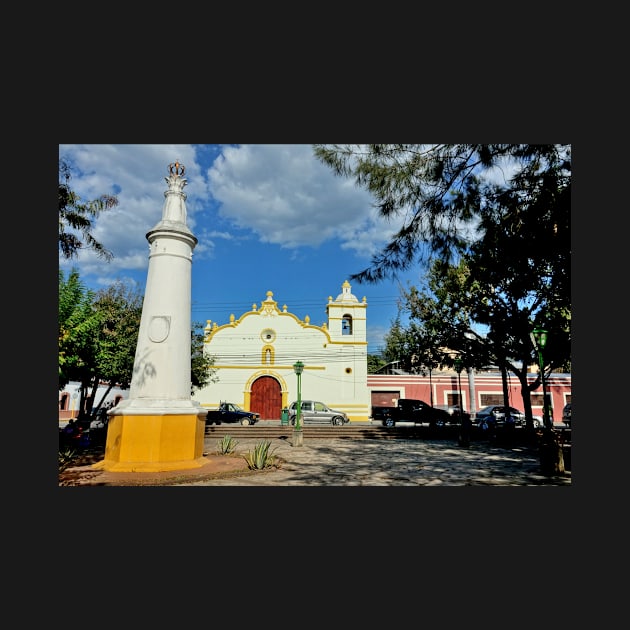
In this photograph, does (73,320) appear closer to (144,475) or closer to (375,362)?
(144,475)

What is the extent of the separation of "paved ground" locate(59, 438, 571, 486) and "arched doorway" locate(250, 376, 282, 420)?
10862 mm

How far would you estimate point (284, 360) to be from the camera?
23328 mm

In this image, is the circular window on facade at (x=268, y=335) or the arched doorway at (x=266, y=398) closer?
the arched doorway at (x=266, y=398)

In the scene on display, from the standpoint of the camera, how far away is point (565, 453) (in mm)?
8969

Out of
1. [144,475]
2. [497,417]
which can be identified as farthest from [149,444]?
[497,417]

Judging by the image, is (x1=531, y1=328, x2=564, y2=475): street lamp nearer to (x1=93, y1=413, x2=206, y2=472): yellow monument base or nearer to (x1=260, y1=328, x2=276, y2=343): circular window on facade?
(x1=93, y1=413, x2=206, y2=472): yellow monument base

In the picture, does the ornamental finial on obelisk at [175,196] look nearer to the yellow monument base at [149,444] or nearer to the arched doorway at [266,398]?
the yellow monument base at [149,444]

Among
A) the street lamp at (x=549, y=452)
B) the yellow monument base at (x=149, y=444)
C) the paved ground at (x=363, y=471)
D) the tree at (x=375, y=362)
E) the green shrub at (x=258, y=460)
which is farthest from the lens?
the tree at (x=375, y=362)

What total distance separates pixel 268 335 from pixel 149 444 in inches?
651

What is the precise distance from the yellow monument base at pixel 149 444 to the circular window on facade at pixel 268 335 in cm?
1599

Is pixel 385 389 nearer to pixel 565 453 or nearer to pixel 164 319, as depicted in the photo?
pixel 565 453

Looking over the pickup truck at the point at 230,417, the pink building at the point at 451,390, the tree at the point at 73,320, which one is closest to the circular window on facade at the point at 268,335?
the pickup truck at the point at 230,417

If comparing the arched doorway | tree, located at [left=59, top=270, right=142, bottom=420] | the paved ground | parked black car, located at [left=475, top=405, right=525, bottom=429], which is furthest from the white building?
the paved ground

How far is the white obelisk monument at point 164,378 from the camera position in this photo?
7.31 metres
